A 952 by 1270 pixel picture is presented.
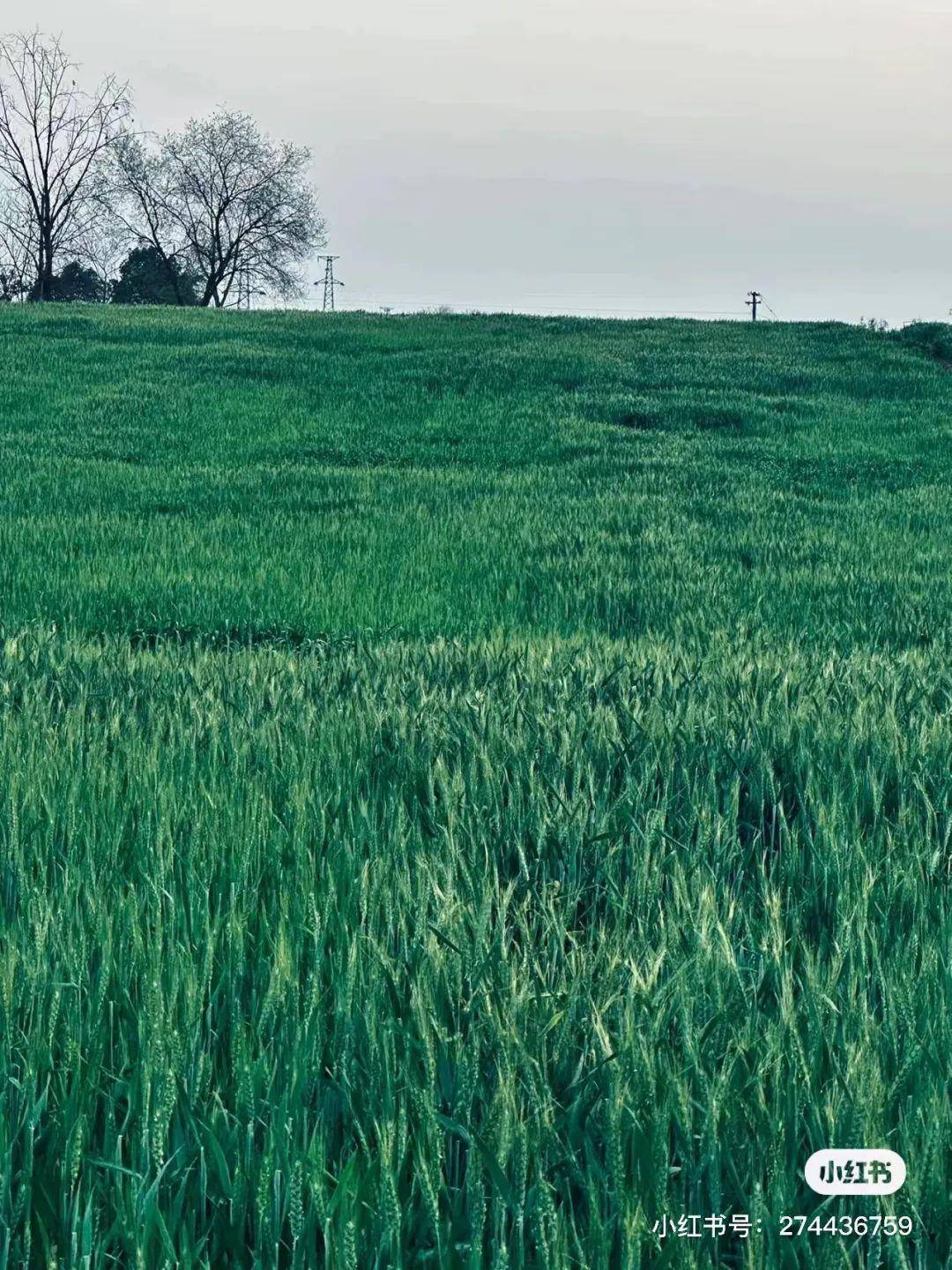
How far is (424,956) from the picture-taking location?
170cm

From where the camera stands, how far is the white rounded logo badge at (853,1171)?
1189mm

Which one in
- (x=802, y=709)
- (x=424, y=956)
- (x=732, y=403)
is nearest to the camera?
(x=424, y=956)

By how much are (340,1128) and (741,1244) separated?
1.70 feet

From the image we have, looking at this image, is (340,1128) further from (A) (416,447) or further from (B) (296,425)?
(B) (296,425)

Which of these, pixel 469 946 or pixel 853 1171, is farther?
pixel 469 946

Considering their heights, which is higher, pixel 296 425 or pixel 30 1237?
pixel 296 425

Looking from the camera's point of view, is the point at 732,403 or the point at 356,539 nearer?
the point at 356,539

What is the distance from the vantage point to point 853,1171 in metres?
1.22

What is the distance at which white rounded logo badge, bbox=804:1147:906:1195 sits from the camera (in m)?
1.19

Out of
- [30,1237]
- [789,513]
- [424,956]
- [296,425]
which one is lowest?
[30,1237]

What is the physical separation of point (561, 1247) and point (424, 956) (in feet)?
2.11

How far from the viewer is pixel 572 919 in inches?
80.9

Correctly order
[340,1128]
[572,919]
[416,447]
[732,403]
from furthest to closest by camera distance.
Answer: [732,403] < [416,447] < [572,919] < [340,1128]

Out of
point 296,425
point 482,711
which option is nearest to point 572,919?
point 482,711
